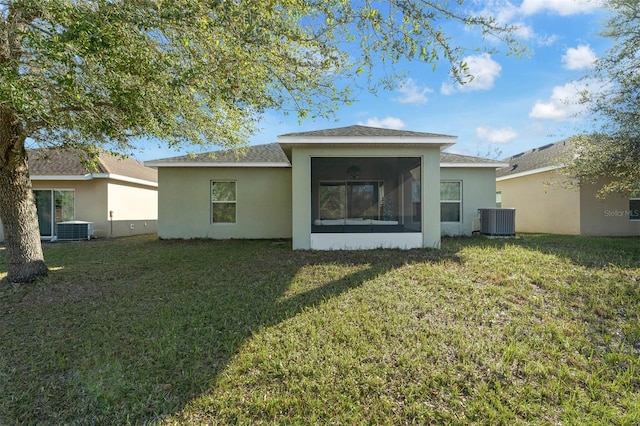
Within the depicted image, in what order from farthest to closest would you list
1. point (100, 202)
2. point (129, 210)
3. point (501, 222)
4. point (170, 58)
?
point (129, 210) → point (100, 202) → point (501, 222) → point (170, 58)


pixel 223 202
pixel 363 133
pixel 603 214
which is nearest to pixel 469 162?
pixel 603 214

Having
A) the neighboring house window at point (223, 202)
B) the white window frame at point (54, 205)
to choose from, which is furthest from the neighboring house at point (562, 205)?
the white window frame at point (54, 205)

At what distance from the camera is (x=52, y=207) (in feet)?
42.5

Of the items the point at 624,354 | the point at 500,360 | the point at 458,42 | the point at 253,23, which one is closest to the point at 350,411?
the point at 500,360

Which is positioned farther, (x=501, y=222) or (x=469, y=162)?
(x=469, y=162)

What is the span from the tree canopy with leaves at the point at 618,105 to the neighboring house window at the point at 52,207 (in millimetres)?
18661

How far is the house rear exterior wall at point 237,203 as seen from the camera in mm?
11867

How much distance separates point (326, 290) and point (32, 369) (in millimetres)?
3627

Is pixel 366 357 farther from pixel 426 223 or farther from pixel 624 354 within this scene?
pixel 426 223

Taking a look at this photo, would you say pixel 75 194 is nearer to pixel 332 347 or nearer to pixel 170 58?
pixel 170 58

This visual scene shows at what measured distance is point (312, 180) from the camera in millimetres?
8445

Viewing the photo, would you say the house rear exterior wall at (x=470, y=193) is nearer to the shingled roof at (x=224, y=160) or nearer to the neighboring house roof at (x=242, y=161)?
the neighboring house roof at (x=242, y=161)

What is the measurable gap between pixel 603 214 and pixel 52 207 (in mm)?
21430

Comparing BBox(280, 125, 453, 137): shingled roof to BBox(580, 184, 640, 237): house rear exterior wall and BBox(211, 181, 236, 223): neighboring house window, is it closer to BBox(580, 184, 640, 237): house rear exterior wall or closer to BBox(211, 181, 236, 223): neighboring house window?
BBox(211, 181, 236, 223): neighboring house window
